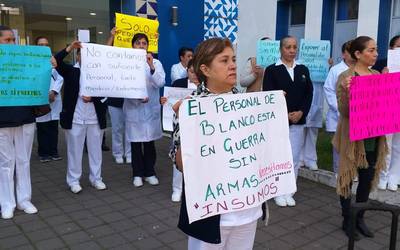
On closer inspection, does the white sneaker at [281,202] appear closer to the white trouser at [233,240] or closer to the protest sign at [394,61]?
the protest sign at [394,61]

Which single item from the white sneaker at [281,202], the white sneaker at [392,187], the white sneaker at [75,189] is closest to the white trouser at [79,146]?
the white sneaker at [75,189]

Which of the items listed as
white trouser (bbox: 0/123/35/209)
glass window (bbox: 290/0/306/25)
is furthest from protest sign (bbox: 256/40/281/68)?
glass window (bbox: 290/0/306/25)

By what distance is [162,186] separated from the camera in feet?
19.1

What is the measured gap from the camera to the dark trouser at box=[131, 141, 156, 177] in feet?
19.0

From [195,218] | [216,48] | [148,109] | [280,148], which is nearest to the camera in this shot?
[195,218]

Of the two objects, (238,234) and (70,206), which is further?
(70,206)

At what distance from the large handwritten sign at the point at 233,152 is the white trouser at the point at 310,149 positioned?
422 centimetres

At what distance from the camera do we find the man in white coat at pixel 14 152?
14.4 feet

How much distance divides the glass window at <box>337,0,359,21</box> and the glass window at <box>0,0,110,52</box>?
5851 millimetres

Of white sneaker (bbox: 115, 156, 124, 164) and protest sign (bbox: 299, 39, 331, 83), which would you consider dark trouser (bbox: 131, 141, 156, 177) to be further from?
protest sign (bbox: 299, 39, 331, 83)

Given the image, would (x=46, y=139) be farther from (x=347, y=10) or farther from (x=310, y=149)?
(x=347, y=10)

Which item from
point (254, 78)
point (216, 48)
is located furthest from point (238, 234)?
point (254, 78)

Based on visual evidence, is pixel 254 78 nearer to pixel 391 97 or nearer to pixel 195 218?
pixel 391 97

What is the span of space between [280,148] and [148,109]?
11.4 feet
